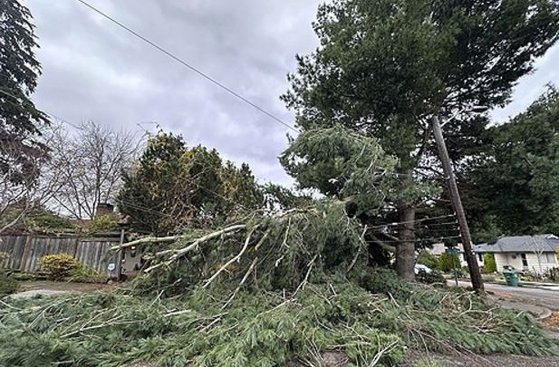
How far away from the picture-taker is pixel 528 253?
872 inches

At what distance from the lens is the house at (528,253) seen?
68.3ft

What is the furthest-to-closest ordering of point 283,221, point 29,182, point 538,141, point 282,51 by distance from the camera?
point 282,51
point 29,182
point 538,141
point 283,221

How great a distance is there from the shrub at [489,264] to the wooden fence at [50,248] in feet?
90.5

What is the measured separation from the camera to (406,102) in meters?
6.32

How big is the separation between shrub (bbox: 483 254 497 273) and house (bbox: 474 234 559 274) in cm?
65

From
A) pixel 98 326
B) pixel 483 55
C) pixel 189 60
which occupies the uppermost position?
pixel 483 55

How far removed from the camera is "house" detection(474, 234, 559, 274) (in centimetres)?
2081

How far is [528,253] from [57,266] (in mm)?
29599

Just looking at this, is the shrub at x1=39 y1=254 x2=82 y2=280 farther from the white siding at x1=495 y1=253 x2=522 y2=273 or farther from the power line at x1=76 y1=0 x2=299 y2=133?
the white siding at x1=495 y1=253 x2=522 y2=273

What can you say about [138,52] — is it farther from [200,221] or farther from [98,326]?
[98,326]

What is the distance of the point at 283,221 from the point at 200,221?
2.71 m

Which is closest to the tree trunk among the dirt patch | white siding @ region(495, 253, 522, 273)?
the dirt patch

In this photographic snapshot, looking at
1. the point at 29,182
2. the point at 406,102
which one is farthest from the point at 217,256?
the point at 29,182

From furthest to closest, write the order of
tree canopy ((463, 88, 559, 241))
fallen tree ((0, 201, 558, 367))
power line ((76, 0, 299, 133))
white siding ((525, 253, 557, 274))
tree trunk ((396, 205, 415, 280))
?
1. white siding ((525, 253, 557, 274))
2. tree trunk ((396, 205, 415, 280))
3. tree canopy ((463, 88, 559, 241))
4. power line ((76, 0, 299, 133))
5. fallen tree ((0, 201, 558, 367))
